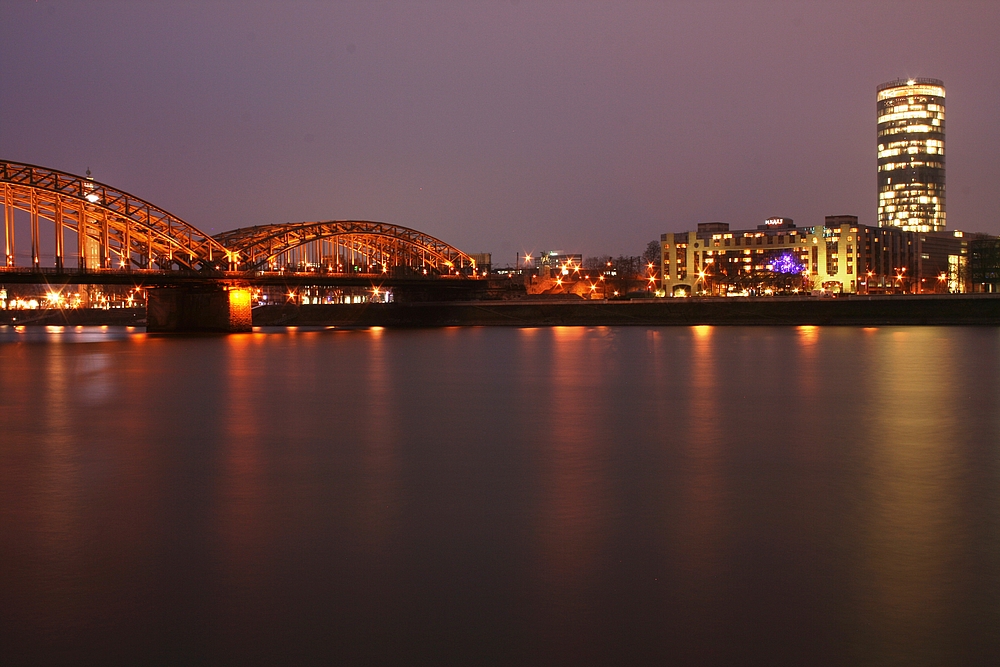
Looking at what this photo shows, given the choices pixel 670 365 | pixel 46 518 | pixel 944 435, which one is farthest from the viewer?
pixel 670 365

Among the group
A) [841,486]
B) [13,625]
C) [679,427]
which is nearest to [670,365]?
[679,427]

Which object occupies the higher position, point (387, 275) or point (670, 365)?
point (387, 275)

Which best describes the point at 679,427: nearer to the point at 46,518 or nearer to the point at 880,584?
the point at 880,584

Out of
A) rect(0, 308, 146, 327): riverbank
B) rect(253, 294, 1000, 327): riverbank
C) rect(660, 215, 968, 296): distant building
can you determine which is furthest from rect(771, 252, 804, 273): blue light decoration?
rect(0, 308, 146, 327): riverbank

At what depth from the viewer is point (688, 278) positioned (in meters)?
179

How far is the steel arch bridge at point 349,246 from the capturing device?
85.8 metres

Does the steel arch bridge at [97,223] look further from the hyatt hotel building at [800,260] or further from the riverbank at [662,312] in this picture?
the hyatt hotel building at [800,260]

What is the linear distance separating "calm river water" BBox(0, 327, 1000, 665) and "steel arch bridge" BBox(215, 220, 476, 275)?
6532cm

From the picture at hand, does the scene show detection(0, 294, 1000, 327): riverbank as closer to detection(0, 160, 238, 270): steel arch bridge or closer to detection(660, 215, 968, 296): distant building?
detection(0, 160, 238, 270): steel arch bridge

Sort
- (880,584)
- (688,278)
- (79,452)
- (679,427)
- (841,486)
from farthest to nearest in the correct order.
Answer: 1. (688,278)
2. (679,427)
3. (79,452)
4. (841,486)
5. (880,584)

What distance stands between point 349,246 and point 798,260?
319 feet

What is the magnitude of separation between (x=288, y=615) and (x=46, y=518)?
181 inches

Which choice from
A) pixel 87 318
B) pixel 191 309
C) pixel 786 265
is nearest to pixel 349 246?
pixel 191 309

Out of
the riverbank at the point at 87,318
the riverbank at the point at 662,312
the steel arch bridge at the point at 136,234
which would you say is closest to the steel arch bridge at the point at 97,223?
the steel arch bridge at the point at 136,234
